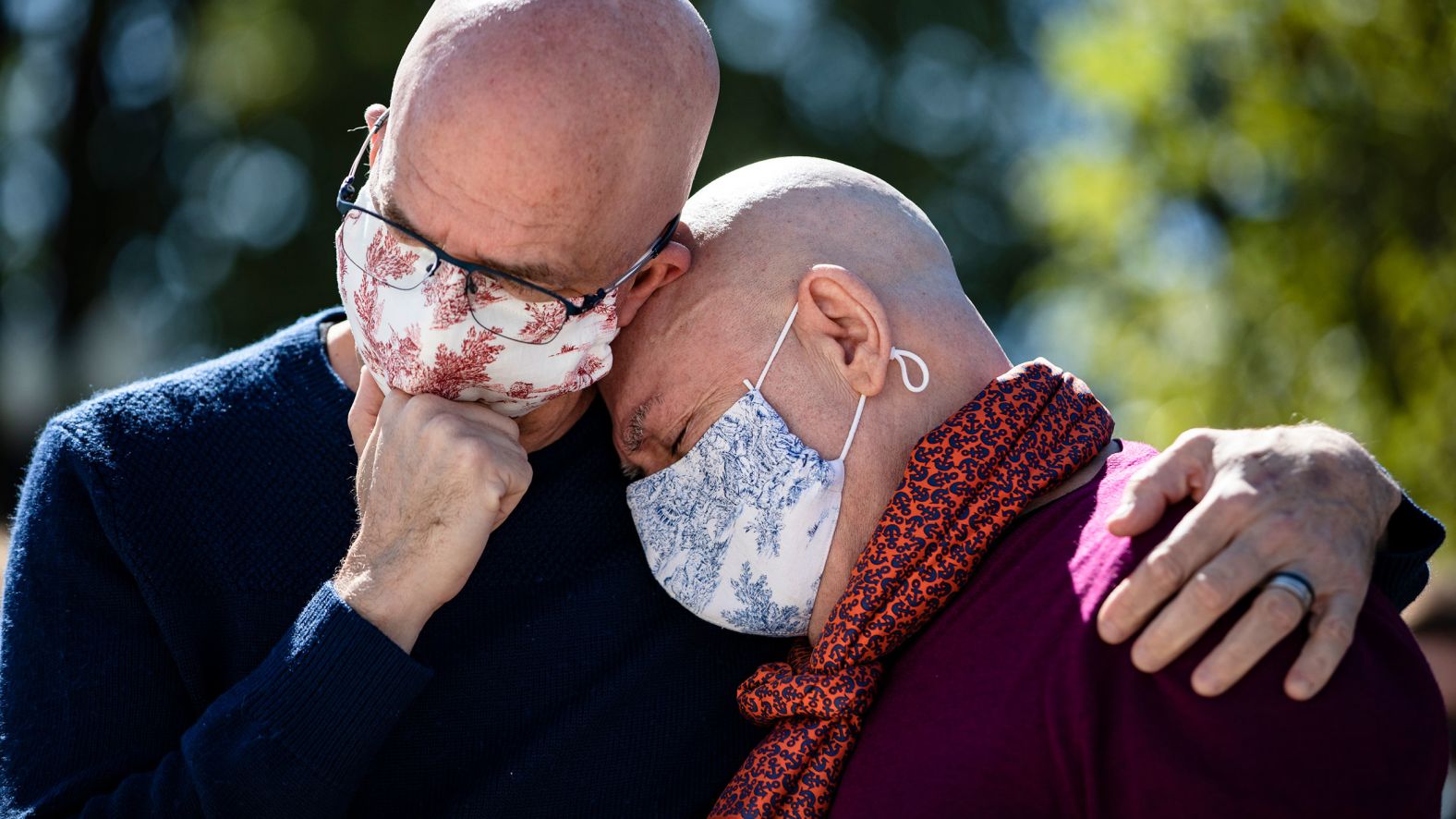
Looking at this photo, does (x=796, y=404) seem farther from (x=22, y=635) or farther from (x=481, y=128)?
(x=22, y=635)

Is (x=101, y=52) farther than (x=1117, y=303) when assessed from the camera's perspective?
Yes

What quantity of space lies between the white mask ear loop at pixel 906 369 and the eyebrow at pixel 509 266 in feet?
2.04

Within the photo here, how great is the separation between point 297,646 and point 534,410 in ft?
2.21

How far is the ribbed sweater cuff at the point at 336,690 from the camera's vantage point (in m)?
2.12

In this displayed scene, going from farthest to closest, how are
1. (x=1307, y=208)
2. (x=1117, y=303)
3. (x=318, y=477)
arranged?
(x=1117, y=303) < (x=1307, y=208) < (x=318, y=477)

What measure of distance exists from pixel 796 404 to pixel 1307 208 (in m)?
5.01

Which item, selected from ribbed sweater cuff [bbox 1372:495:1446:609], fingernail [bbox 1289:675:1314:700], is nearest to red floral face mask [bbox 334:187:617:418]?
fingernail [bbox 1289:675:1314:700]

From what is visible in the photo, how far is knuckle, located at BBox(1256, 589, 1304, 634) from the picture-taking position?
1936 millimetres

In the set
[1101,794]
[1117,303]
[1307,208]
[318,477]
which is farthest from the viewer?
[1117,303]

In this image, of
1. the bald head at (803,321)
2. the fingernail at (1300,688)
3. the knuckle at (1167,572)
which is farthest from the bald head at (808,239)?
the fingernail at (1300,688)

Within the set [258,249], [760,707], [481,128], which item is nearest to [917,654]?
[760,707]

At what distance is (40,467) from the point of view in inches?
95.3

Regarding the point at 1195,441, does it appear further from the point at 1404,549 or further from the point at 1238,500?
the point at 1404,549

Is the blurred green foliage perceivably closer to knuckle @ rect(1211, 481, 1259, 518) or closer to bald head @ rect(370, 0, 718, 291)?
knuckle @ rect(1211, 481, 1259, 518)
